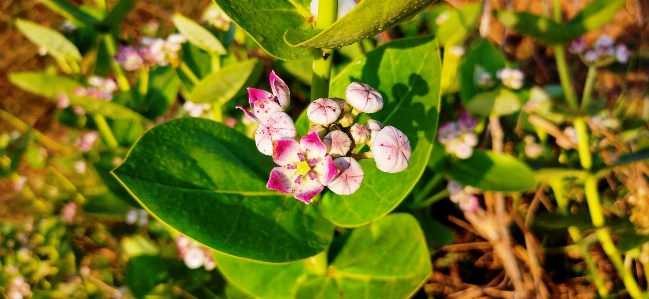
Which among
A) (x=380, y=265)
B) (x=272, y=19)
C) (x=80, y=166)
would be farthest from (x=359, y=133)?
(x=80, y=166)

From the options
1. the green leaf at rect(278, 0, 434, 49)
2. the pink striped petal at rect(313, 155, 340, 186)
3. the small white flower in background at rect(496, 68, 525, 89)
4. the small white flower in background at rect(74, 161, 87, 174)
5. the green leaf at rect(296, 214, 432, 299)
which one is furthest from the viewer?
the small white flower in background at rect(74, 161, 87, 174)

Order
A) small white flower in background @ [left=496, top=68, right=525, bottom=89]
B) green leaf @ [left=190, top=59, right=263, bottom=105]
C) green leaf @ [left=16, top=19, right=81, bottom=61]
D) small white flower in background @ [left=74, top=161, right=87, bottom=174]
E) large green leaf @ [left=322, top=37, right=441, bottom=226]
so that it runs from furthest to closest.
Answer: small white flower in background @ [left=74, top=161, right=87, bottom=174] → green leaf @ [left=16, top=19, right=81, bottom=61] → small white flower in background @ [left=496, top=68, right=525, bottom=89] → green leaf @ [left=190, top=59, right=263, bottom=105] → large green leaf @ [left=322, top=37, right=441, bottom=226]

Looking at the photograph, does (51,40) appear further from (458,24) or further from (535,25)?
(535,25)

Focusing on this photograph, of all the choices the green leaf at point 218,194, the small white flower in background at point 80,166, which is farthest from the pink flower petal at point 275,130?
the small white flower in background at point 80,166

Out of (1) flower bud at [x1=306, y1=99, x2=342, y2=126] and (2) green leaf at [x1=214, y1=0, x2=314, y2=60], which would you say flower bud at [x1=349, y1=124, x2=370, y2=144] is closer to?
(1) flower bud at [x1=306, y1=99, x2=342, y2=126]

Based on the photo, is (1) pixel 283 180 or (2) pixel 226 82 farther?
(2) pixel 226 82

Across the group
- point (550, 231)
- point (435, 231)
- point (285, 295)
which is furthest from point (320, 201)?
point (550, 231)

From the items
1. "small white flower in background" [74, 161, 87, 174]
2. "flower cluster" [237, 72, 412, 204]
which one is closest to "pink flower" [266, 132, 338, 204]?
"flower cluster" [237, 72, 412, 204]

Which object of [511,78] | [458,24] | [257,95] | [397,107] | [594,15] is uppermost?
[594,15]
